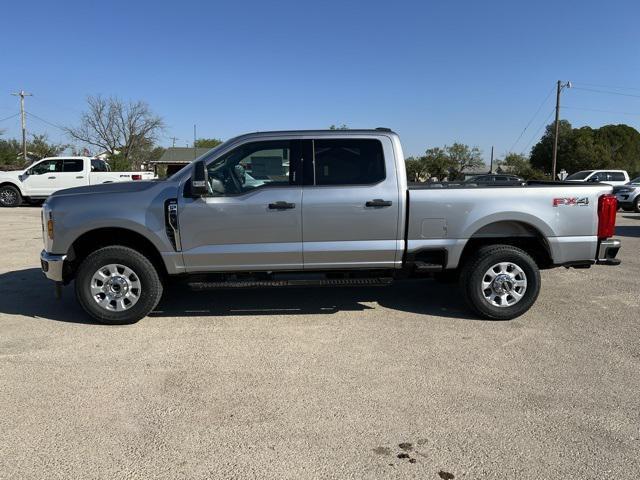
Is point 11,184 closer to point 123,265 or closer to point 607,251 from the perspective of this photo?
point 123,265

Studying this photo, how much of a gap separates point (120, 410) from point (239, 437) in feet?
3.08

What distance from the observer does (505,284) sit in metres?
5.26

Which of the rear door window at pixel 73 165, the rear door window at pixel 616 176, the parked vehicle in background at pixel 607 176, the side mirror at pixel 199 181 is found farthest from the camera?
the rear door window at pixel 616 176

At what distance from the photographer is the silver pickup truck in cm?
500

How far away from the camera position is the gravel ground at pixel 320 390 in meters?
2.88

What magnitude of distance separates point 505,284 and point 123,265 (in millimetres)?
3947

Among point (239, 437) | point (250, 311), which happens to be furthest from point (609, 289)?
point (239, 437)

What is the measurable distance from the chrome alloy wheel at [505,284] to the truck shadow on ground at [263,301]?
0.36m

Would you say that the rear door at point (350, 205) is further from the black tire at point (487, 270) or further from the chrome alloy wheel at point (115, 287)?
the chrome alloy wheel at point (115, 287)

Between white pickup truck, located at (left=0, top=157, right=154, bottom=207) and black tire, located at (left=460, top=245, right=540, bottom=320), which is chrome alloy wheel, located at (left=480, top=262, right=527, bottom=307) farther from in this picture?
white pickup truck, located at (left=0, top=157, right=154, bottom=207)

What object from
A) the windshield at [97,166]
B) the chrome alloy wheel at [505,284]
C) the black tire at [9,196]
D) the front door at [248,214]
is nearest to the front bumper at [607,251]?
the chrome alloy wheel at [505,284]

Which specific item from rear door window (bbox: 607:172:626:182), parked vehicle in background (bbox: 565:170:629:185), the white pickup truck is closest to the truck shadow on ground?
the white pickup truck

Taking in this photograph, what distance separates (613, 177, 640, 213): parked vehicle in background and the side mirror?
65.7 feet

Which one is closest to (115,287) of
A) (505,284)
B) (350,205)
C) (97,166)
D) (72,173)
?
(350,205)
